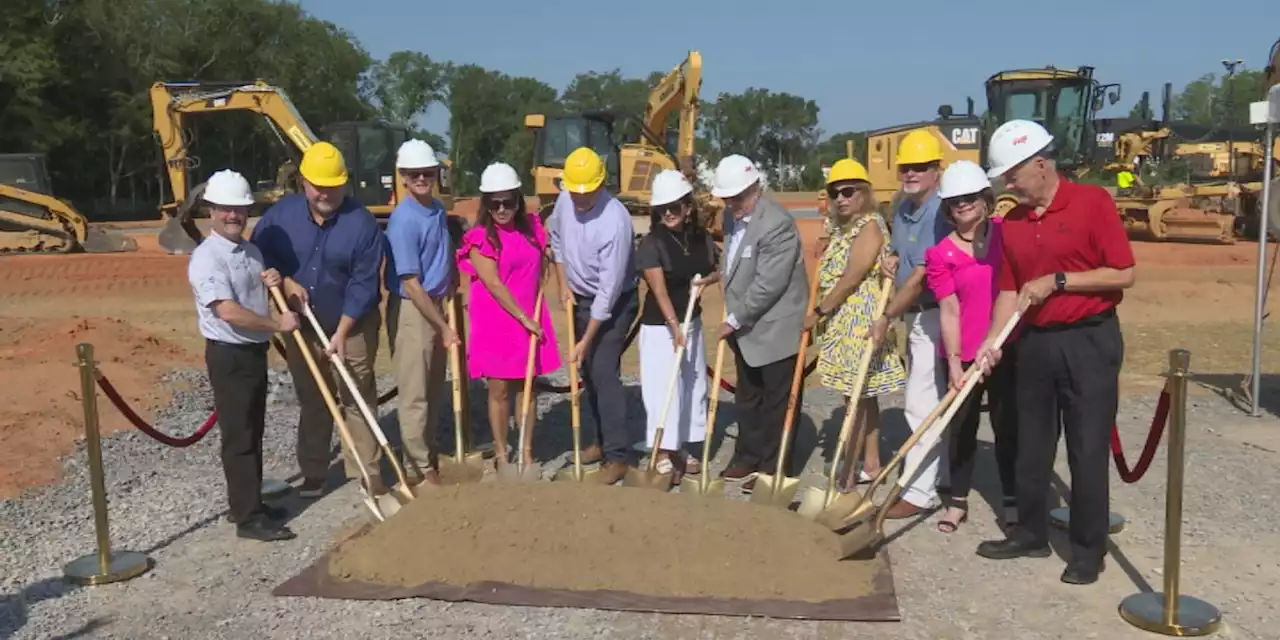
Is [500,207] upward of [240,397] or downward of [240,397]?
upward

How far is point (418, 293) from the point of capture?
5.87 m

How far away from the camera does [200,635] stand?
4.27m

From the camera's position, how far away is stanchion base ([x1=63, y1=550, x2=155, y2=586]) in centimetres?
490

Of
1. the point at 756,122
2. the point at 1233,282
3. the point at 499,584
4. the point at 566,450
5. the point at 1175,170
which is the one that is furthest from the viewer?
the point at 756,122

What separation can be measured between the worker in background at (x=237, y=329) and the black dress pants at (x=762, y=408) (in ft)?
8.02

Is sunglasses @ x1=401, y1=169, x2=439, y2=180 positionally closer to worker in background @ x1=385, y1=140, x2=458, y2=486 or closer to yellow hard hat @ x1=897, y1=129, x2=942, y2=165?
worker in background @ x1=385, y1=140, x2=458, y2=486

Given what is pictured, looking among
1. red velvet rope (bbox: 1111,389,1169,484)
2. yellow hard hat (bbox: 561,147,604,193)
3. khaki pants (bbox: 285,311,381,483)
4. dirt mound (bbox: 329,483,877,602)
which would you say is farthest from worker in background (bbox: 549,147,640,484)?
red velvet rope (bbox: 1111,389,1169,484)

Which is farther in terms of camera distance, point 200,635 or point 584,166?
point 584,166

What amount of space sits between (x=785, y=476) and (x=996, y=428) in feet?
3.61

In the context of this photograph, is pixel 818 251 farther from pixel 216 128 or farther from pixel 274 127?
pixel 216 128

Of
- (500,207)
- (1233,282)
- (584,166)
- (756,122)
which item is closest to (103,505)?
(500,207)

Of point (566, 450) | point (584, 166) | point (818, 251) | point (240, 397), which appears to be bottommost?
point (566, 450)

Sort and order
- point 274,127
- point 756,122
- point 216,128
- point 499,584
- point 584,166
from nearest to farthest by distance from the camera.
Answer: point 499,584 → point 584,166 → point 274,127 → point 216,128 → point 756,122

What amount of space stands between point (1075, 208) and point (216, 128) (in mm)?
44241
